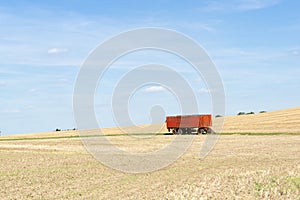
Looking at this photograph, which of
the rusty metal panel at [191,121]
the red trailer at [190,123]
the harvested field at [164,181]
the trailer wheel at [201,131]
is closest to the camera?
the harvested field at [164,181]

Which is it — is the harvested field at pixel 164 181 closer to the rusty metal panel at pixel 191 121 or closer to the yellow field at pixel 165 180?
the yellow field at pixel 165 180

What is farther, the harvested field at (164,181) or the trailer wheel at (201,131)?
the trailer wheel at (201,131)

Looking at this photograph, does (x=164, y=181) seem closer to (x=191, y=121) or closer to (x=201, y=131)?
(x=191, y=121)

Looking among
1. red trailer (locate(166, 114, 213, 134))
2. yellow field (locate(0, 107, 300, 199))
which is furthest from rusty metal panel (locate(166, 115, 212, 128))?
yellow field (locate(0, 107, 300, 199))

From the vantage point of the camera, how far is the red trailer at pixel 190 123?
61.0 m

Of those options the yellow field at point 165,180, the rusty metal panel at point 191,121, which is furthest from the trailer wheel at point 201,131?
the yellow field at point 165,180

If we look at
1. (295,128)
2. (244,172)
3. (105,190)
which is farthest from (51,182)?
(295,128)

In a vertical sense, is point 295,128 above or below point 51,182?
above

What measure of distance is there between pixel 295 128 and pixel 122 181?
44.9m

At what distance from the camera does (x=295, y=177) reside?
17.9m

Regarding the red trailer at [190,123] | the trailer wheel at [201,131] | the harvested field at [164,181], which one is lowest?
the harvested field at [164,181]

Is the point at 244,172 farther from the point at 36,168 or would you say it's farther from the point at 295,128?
the point at 295,128

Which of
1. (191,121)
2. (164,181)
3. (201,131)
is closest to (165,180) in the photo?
(164,181)

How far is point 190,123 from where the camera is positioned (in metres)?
61.8
